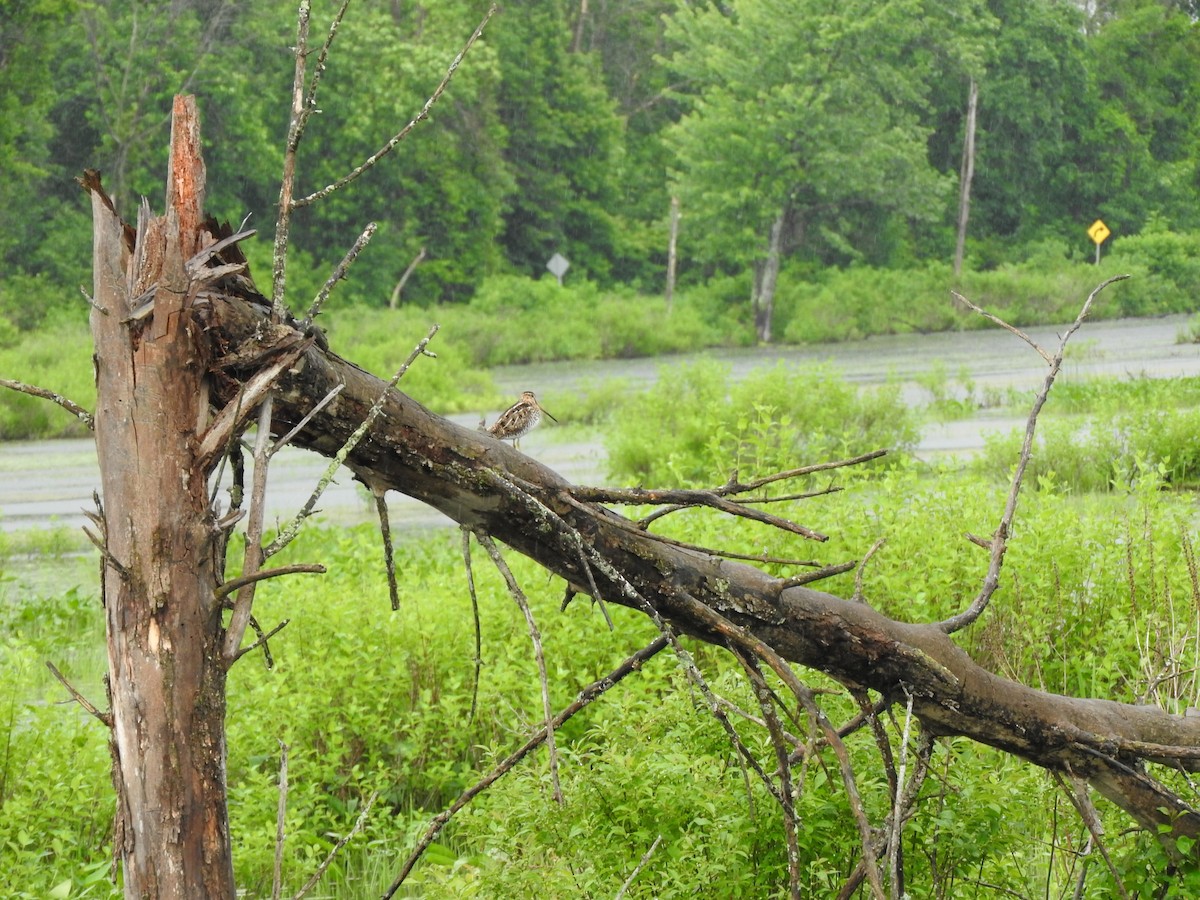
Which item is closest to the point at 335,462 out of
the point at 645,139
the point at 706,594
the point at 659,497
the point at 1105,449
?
the point at 659,497

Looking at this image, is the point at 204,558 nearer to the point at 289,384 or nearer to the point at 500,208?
the point at 289,384

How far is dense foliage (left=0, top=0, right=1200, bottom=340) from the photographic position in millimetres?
32688

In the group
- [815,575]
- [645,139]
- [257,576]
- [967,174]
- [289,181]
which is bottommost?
[815,575]

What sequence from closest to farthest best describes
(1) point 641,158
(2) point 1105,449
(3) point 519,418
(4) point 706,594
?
(4) point 706,594 < (3) point 519,418 < (2) point 1105,449 < (1) point 641,158

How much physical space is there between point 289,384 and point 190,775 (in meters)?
0.62

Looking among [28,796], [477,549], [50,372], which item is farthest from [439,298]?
[28,796]

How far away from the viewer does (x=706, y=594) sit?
243 cm

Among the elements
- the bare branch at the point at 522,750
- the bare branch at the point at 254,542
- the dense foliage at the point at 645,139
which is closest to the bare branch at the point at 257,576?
the bare branch at the point at 254,542

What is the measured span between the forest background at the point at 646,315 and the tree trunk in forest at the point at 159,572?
1.23 m

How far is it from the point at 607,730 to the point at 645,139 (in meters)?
43.7

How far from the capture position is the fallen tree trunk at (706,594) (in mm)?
2186

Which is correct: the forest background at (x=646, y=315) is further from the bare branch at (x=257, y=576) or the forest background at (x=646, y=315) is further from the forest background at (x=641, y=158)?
the bare branch at (x=257, y=576)

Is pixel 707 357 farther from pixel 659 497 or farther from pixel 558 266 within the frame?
pixel 558 266

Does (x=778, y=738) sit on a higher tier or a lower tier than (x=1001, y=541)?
lower
